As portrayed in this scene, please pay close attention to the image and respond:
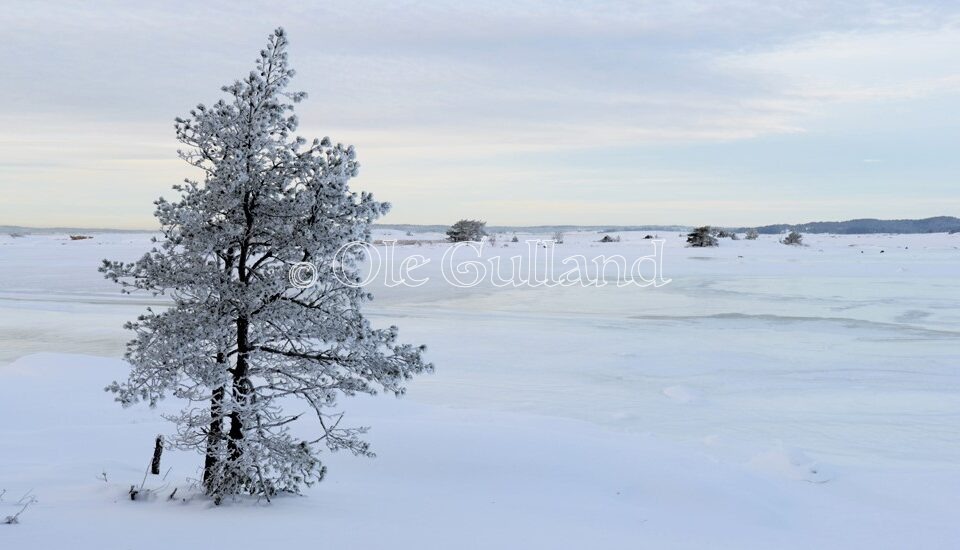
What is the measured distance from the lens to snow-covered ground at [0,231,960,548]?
559 centimetres

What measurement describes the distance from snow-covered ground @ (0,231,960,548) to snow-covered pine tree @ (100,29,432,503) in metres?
0.72

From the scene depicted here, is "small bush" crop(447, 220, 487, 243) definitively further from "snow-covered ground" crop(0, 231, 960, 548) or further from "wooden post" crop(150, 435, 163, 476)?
"wooden post" crop(150, 435, 163, 476)

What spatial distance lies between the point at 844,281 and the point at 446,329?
67.1ft

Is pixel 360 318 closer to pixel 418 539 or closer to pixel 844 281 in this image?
pixel 418 539

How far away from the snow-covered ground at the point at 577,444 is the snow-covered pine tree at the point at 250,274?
28.2 inches

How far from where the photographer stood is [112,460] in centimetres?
778

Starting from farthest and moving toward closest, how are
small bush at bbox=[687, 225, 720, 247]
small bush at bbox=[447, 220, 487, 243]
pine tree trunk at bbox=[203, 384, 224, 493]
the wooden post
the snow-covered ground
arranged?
small bush at bbox=[447, 220, 487, 243] → small bush at bbox=[687, 225, 720, 247] → the wooden post → pine tree trunk at bbox=[203, 384, 224, 493] → the snow-covered ground

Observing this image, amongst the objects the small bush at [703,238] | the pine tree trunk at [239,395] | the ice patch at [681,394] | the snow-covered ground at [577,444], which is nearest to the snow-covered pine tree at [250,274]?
the pine tree trunk at [239,395]

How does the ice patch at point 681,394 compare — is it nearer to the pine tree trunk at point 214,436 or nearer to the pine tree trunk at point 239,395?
the pine tree trunk at point 239,395

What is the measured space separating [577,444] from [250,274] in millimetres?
4044

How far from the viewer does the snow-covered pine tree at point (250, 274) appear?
568cm

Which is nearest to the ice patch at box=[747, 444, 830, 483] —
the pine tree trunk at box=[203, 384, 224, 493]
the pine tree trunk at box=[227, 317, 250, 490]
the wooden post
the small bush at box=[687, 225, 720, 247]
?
the pine tree trunk at box=[227, 317, 250, 490]

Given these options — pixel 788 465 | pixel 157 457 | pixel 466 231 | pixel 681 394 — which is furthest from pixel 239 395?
pixel 466 231

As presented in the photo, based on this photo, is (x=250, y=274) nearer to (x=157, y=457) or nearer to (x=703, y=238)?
(x=157, y=457)
